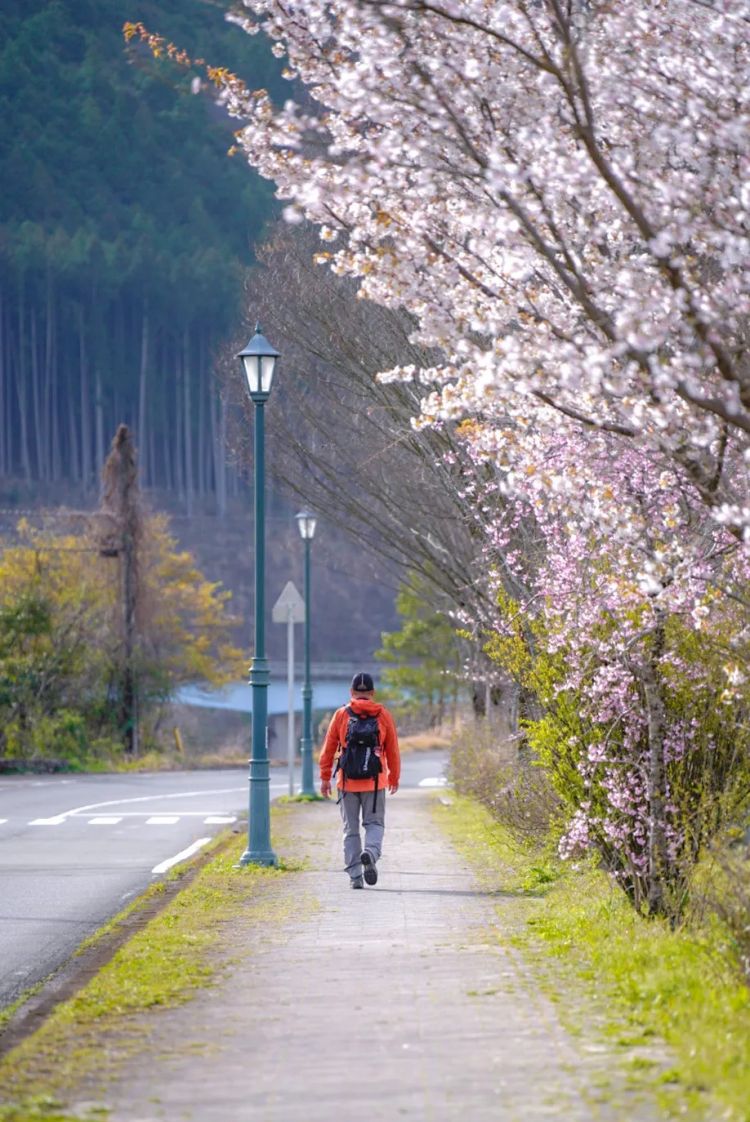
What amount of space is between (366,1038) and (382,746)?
683cm

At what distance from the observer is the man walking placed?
13641 mm

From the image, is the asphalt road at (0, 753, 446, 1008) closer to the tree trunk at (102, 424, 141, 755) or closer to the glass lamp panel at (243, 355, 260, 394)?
the glass lamp panel at (243, 355, 260, 394)

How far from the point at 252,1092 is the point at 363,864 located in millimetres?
7394

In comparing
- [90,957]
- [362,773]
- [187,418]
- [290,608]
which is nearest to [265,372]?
[362,773]

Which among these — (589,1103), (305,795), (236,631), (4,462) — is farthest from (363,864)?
(4,462)

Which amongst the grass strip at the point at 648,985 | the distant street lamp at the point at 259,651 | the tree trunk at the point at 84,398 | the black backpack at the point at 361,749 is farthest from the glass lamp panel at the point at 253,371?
the tree trunk at the point at 84,398

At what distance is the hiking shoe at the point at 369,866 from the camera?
13.5m

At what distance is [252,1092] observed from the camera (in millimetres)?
6238

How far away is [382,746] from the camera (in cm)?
1398

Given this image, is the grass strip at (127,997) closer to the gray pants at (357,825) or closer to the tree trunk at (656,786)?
the gray pants at (357,825)

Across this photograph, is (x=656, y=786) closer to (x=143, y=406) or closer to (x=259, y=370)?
(x=259, y=370)

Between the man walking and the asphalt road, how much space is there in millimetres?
1890

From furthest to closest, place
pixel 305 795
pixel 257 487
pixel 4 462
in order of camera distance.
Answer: pixel 4 462
pixel 305 795
pixel 257 487

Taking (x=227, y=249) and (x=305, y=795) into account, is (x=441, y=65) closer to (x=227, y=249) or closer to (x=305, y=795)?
(x=305, y=795)
